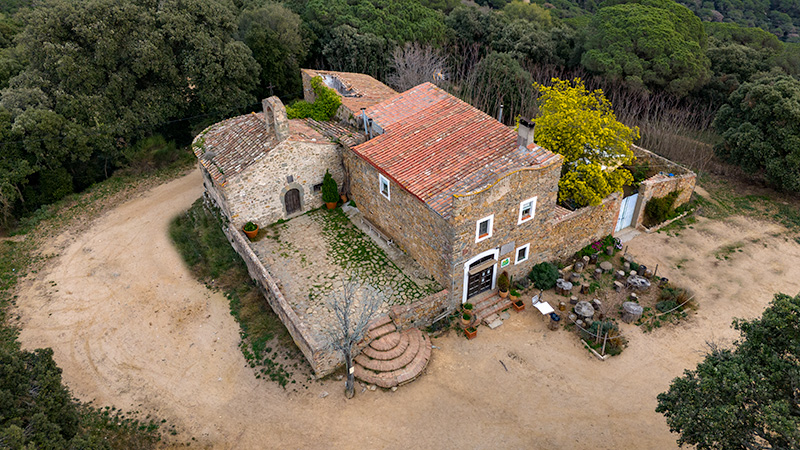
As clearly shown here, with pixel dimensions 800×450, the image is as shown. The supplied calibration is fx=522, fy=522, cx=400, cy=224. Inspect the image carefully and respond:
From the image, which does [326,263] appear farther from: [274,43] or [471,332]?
[274,43]

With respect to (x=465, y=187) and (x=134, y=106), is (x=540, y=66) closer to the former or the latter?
(x=465, y=187)

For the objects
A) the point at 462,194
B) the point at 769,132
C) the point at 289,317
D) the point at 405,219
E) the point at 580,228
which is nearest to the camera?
the point at 462,194

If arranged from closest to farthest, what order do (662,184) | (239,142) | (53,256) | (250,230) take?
(250,230), (239,142), (53,256), (662,184)

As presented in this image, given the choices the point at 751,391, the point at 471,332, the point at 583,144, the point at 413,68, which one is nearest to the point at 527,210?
the point at 583,144

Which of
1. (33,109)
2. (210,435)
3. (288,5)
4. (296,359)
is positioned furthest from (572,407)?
(288,5)

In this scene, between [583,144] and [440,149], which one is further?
[583,144]

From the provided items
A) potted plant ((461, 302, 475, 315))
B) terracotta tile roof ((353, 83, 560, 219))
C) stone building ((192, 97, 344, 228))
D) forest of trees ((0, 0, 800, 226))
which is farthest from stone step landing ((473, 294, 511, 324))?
forest of trees ((0, 0, 800, 226))
